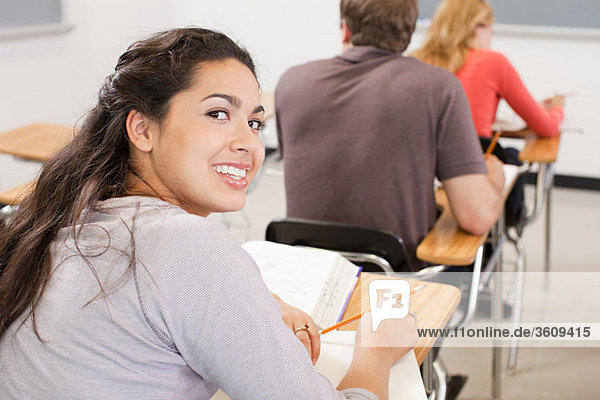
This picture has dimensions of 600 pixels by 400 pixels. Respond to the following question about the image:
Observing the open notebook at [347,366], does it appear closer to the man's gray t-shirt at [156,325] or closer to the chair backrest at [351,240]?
the man's gray t-shirt at [156,325]

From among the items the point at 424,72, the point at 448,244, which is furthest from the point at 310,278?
the point at 424,72

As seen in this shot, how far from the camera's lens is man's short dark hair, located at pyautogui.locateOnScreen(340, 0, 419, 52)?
2.06m

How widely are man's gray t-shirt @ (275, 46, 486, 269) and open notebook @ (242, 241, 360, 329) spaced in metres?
0.56

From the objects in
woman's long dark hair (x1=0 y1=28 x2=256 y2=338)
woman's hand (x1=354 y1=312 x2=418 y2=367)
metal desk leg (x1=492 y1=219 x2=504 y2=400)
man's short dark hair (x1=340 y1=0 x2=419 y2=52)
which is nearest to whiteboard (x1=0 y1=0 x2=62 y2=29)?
man's short dark hair (x1=340 y1=0 x2=419 y2=52)

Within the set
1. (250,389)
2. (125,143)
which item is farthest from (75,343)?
(125,143)

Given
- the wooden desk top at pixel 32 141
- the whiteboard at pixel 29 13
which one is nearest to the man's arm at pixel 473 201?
the wooden desk top at pixel 32 141

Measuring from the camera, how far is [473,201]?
197 centimetres

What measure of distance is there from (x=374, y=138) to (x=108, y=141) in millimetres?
1057

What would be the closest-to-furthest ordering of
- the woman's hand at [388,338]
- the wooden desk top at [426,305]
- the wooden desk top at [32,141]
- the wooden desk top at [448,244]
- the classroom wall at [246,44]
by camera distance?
the woman's hand at [388,338], the wooden desk top at [426,305], the wooden desk top at [448,244], the wooden desk top at [32,141], the classroom wall at [246,44]

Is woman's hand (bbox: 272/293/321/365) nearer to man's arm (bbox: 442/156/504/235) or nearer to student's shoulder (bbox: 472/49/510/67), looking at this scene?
man's arm (bbox: 442/156/504/235)

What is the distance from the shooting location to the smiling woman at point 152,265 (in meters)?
0.87

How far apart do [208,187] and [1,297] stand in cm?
34

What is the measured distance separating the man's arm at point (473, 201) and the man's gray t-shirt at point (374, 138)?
28 mm

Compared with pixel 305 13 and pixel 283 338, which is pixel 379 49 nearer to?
pixel 283 338
